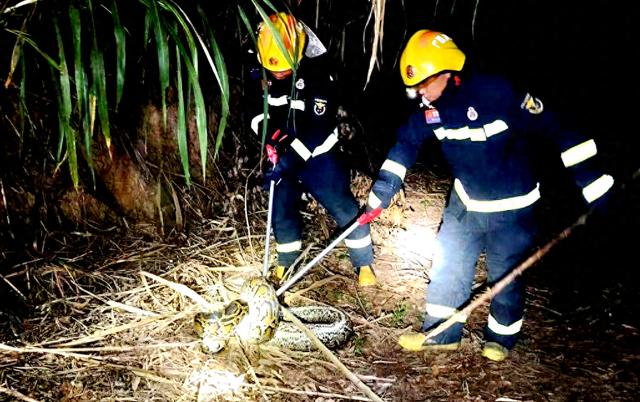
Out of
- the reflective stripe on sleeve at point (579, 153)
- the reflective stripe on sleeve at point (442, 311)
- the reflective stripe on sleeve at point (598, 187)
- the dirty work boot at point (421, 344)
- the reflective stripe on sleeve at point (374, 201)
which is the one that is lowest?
the dirty work boot at point (421, 344)

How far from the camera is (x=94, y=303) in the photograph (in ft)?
11.1

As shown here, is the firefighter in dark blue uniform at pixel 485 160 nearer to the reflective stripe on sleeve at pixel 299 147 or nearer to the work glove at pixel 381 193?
the work glove at pixel 381 193

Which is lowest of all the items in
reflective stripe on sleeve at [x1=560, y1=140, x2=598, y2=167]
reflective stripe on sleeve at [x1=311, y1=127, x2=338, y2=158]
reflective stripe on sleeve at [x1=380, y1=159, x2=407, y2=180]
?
reflective stripe on sleeve at [x1=311, y1=127, x2=338, y2=158]

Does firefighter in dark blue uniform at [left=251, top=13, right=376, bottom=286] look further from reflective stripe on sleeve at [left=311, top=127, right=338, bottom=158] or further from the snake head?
the snake head

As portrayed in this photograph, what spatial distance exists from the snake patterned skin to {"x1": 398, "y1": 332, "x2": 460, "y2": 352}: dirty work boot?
A: 369 mm

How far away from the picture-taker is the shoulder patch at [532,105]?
2814 mm

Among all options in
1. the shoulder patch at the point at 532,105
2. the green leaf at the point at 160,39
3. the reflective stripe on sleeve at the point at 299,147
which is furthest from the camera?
the reflective stripe on sleeve at the point at 299,147

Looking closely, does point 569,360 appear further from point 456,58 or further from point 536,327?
point 456,58

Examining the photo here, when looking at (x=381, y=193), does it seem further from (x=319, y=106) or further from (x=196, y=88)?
(x=196, y=88)

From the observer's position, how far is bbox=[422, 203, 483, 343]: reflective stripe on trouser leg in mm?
3123

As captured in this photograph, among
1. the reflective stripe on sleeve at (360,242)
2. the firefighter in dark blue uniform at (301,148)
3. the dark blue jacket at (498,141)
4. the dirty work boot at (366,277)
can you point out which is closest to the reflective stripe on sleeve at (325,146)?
the firefighter in dark blue uniform at (301,148)

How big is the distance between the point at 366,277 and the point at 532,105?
179 centimetres

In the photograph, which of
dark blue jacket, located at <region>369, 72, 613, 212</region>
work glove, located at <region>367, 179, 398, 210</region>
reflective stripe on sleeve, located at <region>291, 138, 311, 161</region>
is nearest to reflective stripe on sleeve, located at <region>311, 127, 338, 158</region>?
reflective stripe on sleeve, located at <region>291, 138, 311, 161</region>

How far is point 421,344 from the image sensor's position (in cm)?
329
